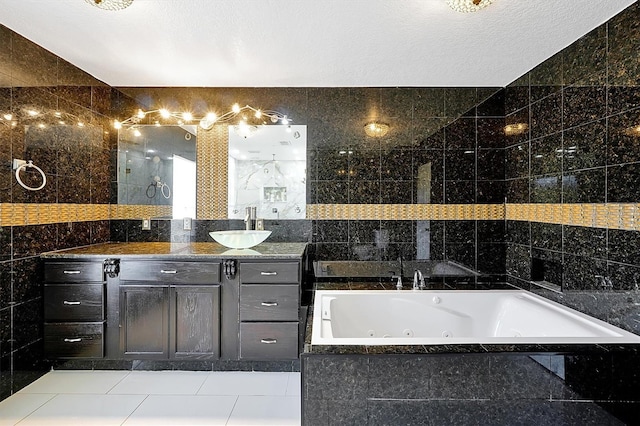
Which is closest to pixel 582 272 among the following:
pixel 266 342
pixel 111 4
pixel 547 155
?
pixel 547 155

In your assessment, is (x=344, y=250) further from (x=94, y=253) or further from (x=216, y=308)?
(x=94, y=253)

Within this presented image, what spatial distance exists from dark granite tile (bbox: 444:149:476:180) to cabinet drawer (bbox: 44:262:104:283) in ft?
9.60

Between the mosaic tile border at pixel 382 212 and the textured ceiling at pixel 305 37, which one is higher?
the textured ceiling at pixel 305 37

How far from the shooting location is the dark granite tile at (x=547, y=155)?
2553 mm

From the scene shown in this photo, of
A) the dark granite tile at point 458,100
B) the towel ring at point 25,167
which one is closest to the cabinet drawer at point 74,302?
the towel ring at point 25,167

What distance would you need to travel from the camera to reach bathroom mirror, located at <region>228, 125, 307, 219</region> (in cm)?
331

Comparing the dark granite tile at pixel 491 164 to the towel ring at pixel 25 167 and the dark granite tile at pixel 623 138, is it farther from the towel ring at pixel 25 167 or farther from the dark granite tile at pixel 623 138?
the towel ring at pixel 25 167

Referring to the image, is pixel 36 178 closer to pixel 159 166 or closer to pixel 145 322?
pixel 159 166

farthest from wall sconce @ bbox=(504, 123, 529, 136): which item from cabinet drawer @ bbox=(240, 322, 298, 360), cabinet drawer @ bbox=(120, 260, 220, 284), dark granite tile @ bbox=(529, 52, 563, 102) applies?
cabinet drawer @ bbox=(120, 260, 220, 284)

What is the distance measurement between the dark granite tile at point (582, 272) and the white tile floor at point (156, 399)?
197 centimetres

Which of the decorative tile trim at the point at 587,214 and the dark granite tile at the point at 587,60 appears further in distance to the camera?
the dark granite tile at the point at 587,60

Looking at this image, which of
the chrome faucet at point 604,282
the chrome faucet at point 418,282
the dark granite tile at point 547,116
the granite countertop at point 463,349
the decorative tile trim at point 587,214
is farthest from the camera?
the chrome faucet at point 418,282

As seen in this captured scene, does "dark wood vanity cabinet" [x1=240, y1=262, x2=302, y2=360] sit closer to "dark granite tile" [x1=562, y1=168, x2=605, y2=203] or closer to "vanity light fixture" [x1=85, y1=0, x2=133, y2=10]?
"vanity light fixture" [x1=85, y1=0, x2=133, y2=10]

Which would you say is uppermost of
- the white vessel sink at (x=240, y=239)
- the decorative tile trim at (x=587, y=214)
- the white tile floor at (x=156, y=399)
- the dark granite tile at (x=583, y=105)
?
the dark granite tile at (x=583, y=105)
